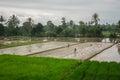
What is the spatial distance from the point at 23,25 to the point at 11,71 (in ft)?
351

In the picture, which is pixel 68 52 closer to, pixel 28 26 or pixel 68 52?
pixel 68 52

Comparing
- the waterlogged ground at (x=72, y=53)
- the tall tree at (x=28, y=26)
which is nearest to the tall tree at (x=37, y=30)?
the tall tree at (x=28, y=26)

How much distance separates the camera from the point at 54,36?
94.0 metres

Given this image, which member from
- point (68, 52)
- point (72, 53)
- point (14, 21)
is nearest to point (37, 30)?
point (14, 21)

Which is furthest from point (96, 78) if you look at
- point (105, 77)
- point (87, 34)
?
point (87, 34)

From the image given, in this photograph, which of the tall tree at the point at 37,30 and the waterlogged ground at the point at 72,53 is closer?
the waterlogged ground at the point at 72,53

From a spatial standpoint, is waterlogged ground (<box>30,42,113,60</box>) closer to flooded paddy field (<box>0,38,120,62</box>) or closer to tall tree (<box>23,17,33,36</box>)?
flooded paddy field (<box>0,38,120,62</box>)

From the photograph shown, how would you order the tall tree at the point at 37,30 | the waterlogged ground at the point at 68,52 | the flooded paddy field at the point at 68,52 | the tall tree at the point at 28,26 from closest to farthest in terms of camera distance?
the waterlogged ground at the point at 68,52, the flooded paddy field at the point at 68,52, the tall tree at the point at 37,30, the tall tree at the point at 28,26

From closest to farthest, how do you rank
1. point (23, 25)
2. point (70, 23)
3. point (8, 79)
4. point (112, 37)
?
point (8, 79)
point (112, 37)
point (23, 25)
point (70, 23)

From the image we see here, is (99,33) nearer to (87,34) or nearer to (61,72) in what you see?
(87,34)

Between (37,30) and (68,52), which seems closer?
(68,52)

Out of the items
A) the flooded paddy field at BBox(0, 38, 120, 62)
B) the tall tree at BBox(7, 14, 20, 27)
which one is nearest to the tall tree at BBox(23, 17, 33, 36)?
the tall tree at BBox(7, 14, 20, 27)

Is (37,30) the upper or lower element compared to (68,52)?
upper

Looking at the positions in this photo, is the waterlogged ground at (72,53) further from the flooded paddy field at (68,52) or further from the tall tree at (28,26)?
the tall tree at (28,26)
